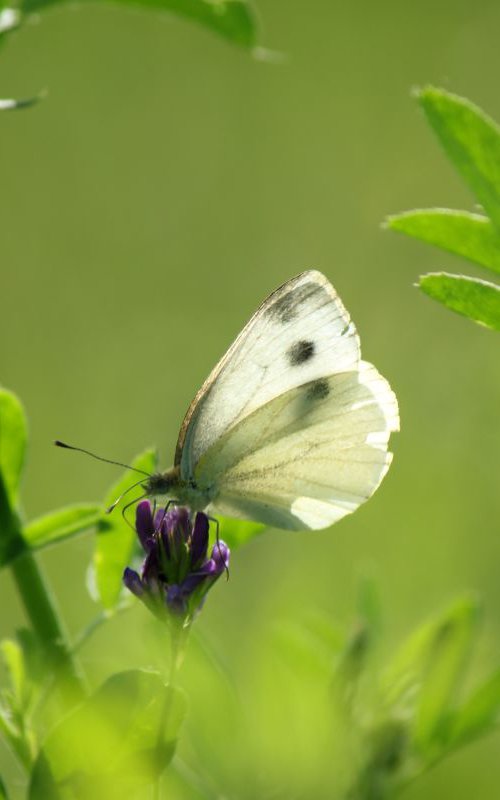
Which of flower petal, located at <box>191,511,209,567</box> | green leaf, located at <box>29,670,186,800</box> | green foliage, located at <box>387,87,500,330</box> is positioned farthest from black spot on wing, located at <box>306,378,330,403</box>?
green leaf, located at <box>29,670,186,800</box>

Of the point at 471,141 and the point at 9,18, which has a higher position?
the point at 9,18

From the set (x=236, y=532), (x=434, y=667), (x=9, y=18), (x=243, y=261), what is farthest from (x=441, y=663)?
(x=243, y=261)

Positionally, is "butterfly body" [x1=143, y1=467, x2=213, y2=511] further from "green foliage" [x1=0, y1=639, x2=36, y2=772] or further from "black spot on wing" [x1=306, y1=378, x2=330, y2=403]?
"green foliage" [x1=0, y1=639, x2=36, y2=772]

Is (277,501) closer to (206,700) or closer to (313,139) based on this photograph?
(206,700)

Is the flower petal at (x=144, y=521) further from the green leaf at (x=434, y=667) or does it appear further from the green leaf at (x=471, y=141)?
the green leaf at (x=471, y=141)

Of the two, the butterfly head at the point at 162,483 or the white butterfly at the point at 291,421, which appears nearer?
the butterfly head at the point at 162,483

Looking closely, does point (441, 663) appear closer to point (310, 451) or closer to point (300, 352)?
point (310, 451)

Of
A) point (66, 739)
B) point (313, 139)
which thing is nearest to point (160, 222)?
point (313, 139)

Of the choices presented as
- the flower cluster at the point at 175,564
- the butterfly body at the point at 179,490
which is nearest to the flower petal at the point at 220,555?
the flower cluster at the point at 175,564
